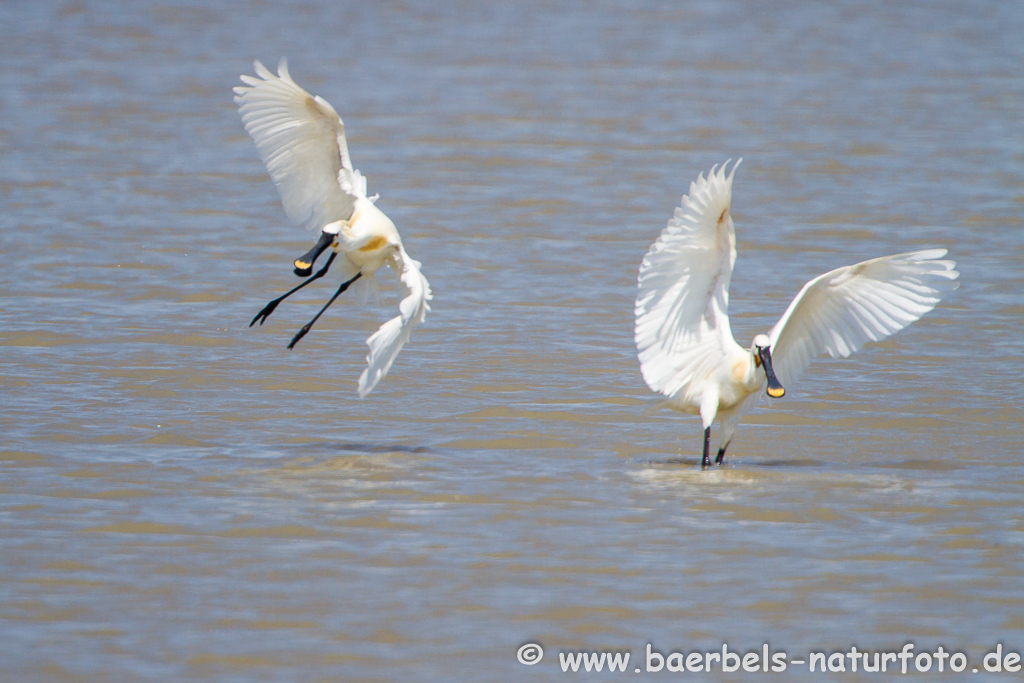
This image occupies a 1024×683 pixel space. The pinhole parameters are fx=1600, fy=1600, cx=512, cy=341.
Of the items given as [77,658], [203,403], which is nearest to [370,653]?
[77,658]

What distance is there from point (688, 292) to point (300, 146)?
237 centimetres

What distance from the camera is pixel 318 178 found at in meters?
9.02

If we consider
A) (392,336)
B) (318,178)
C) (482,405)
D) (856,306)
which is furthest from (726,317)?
(318,178)

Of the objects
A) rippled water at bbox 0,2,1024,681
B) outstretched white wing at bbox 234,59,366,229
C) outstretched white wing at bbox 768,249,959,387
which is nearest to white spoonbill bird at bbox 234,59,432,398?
outstretched white wing at bbox 234,59,366,229

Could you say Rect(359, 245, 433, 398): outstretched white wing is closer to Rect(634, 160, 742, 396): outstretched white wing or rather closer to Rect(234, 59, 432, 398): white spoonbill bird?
Rect(234, 59, 432, 398): white spoonbill bird

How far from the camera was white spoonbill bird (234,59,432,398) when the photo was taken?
8672 millimetres

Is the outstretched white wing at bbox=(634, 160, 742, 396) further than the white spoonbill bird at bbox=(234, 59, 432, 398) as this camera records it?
No

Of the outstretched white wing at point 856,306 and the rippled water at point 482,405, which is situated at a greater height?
the outstretched white wing at point 856,306

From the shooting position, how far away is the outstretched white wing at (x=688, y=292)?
7755 millimetres

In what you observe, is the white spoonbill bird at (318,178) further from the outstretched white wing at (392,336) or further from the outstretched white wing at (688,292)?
the outstretched white wing at (688,292)

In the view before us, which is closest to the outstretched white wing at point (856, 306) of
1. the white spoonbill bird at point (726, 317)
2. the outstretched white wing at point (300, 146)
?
the white spoonbill bird at point (726, 317)

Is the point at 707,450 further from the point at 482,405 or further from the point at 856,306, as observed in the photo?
the point at 482,405

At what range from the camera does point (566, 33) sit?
27.3 meters

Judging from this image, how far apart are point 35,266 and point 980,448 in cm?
715
